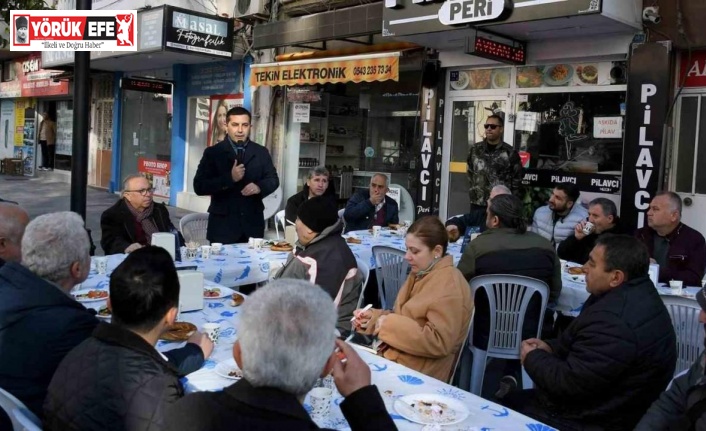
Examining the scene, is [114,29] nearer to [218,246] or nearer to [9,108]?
[218,246]

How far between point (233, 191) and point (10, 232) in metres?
2.61

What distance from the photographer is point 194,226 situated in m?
6.55

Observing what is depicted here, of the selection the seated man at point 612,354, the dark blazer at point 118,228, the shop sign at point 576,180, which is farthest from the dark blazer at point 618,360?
the shop sign at point 576,180

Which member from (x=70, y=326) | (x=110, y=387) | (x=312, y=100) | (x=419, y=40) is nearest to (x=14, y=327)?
(x=70, y=326)

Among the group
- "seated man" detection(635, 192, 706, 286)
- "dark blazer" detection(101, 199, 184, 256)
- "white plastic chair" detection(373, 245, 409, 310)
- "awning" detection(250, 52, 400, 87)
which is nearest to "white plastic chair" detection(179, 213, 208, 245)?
"dark blazer" detection(101, 199, 184, 256)

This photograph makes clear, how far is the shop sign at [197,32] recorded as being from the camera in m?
11.9

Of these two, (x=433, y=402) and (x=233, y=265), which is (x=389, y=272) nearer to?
(x=233, y=265)

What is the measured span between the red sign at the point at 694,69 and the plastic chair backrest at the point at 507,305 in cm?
457

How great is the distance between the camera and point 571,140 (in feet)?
27.5

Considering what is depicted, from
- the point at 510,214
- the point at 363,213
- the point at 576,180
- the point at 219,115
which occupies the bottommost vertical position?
the point at 363,213

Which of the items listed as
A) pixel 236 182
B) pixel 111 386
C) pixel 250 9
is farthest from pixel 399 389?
pixel 250 9

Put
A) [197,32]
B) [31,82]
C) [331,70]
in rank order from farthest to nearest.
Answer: [31,82], [197,32], [331,70]

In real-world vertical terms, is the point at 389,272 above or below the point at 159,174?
below

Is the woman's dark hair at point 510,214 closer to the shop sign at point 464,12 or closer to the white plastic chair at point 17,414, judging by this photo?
the white plastic chair at point 17,414
